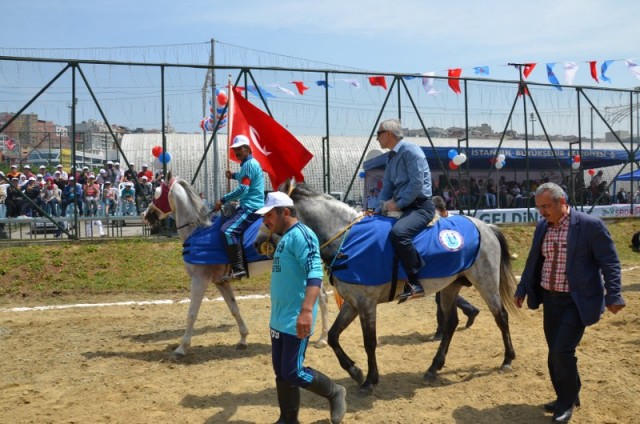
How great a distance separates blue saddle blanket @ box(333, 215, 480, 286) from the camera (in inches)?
235

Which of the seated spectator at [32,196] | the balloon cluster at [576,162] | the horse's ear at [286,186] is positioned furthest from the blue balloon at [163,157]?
the balloon cluster at [576,162]

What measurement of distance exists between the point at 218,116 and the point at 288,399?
11343 millimetres

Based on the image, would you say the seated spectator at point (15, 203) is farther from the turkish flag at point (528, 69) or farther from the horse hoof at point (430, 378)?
the turkish flag at point (528, 69)

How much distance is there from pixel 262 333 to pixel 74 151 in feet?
27.0

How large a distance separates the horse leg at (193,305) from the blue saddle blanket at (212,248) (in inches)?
8.4

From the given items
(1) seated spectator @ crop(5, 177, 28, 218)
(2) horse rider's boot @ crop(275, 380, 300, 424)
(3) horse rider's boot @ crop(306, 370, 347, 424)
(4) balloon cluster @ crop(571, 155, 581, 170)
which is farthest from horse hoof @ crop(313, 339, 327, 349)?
(4) balloon cluster @ crop(571, 155, 581, 170)

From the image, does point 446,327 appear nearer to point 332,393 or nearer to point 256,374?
point 256,374

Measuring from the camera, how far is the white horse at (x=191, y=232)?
7750 mm

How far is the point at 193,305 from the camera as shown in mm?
7629

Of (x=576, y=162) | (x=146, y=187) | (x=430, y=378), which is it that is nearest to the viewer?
(x=430, y=378)

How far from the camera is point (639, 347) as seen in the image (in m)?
7.32

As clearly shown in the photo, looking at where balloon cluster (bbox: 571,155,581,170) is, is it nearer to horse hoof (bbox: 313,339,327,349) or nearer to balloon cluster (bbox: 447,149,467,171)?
balloon cluster (bbox: 447,149,467,171)

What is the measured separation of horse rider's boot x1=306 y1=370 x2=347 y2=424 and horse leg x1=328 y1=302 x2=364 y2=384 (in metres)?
0.90

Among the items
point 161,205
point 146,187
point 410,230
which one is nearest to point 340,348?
point 410,230
